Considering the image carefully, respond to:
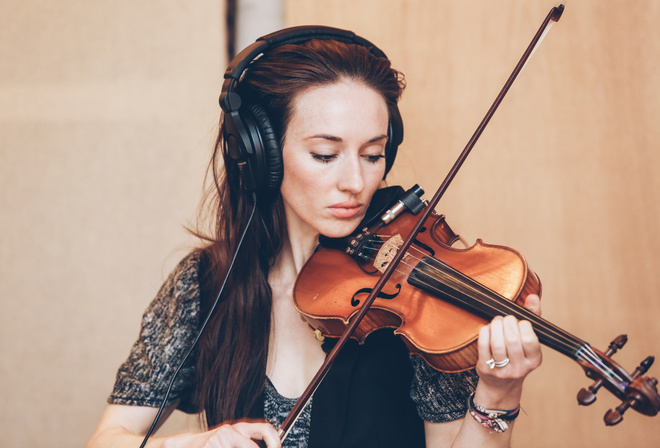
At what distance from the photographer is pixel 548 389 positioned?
1492mm

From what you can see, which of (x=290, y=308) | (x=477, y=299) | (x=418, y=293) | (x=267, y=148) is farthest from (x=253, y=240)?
(x=477, y=299)

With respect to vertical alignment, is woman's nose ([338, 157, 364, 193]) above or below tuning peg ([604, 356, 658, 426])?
above

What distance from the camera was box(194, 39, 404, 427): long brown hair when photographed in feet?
3.49

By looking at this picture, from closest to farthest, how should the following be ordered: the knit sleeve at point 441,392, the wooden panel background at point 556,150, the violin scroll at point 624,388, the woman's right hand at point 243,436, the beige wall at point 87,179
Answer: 1. the violin scroll at point 624,388
2. the woman's right hand at point 243,436
3. the knit sleeve at point 441,392
4. the wooden panel background at point 556,150
5. the beige wall at point 87,179

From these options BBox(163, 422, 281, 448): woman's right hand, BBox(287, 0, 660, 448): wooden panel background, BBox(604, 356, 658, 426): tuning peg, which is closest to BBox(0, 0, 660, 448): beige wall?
BBox(287, 0, 660, 448): wooden panel background

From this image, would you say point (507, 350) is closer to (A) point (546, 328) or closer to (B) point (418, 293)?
(A) point (546, 328)

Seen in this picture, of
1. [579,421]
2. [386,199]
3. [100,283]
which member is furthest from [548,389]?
[100,283]

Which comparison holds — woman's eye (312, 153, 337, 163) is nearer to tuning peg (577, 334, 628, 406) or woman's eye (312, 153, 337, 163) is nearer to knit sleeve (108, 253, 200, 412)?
knit sleeve (108, 253, 200, 412)

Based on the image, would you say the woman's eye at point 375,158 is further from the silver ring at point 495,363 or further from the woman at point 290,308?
the silver ring at point 495,363

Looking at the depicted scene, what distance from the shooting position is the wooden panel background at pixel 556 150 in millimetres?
1380

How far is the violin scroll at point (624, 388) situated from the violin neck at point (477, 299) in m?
0.03

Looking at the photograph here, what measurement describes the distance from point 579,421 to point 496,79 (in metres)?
0.87

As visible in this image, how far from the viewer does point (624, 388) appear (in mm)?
711

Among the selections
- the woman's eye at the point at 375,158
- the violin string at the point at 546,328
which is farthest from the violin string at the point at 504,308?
the woman's eye at the point at 375,158
